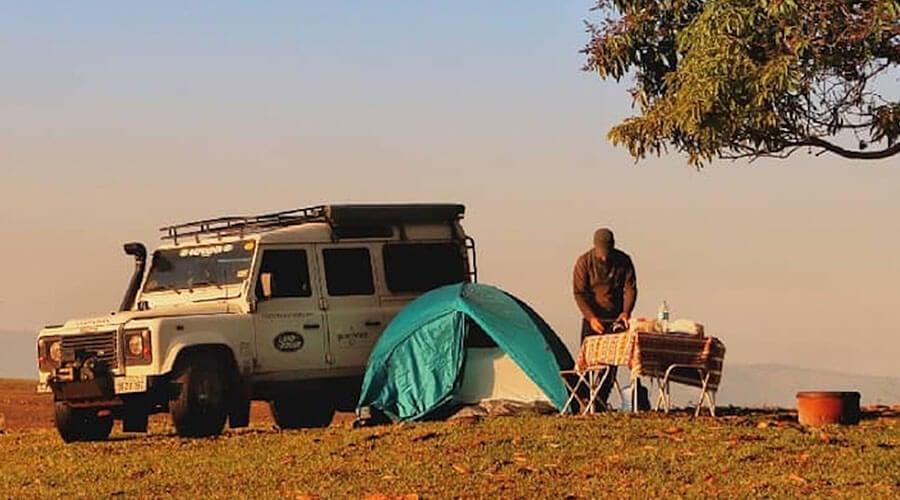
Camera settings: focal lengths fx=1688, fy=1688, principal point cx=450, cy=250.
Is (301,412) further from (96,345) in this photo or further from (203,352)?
(96,345)

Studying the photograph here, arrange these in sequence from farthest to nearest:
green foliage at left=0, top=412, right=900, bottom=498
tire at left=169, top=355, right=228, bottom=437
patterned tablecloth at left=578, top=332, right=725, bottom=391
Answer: tire at left=169, top=355, right=228, bottom=437 → patterned tablecloth at left=578, top=332, right=725, bottom=391 → green foliage at left=0, top=412, right=900, bottom=498

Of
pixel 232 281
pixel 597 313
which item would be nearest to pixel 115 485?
pixel 232 281

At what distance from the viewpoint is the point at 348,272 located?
20.2 m

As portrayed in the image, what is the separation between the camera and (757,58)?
1848cm

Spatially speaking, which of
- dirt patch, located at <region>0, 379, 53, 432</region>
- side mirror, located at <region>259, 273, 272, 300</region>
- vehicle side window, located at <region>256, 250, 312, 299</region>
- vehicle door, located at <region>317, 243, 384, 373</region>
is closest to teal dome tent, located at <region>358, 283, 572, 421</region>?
vehicle door, located at <region>317, 243, 384, 373</region>

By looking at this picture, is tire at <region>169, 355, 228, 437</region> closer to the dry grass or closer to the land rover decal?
the dry grass

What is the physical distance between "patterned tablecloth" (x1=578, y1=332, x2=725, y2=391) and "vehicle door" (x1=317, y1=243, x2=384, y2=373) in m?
3.21

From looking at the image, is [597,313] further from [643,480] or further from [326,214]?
[643,480]

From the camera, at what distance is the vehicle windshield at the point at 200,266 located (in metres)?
19.6

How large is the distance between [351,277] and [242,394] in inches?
81.1

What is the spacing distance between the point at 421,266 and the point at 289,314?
2.10 metres

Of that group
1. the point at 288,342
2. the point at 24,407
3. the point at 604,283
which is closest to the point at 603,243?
the point at 604,283

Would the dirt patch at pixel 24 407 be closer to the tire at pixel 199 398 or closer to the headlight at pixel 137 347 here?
the headlight at pixel 137 347

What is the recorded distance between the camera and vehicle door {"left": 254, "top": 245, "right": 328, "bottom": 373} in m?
19.3
